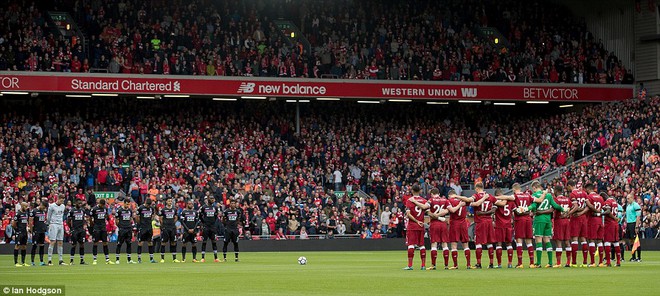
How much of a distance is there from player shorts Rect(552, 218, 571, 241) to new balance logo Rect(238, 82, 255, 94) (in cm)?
3129

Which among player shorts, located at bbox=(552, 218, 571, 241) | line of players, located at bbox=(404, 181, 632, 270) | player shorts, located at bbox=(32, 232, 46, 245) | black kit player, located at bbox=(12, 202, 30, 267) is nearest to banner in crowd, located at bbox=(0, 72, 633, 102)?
black kit player, located at bbox=(12, 202, 30, 267)

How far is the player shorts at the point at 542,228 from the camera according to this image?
3070 cm

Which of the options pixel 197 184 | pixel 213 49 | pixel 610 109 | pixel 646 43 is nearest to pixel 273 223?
pixel 197 184

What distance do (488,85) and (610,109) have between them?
6.91m

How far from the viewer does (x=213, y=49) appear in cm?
6097

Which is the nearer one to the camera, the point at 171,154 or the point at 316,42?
the point at 171,154

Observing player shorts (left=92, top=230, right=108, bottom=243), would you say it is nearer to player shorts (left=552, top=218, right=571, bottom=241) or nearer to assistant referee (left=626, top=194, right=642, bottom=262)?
player shorts (left=552, top=218, right=571, bottom=241)

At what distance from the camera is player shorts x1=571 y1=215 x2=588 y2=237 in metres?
30.7

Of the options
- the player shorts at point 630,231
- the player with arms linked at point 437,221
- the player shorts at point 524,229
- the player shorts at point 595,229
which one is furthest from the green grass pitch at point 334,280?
the player shorts at point 630,231

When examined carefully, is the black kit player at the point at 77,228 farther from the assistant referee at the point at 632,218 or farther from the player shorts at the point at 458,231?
the assistant referee at the point at 632,218

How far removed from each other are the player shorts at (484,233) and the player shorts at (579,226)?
242 centimetres

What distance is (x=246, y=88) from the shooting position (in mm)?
59812

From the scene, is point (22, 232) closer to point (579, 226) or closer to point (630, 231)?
point (579, 226)

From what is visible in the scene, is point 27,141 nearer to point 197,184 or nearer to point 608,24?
point 197,184
